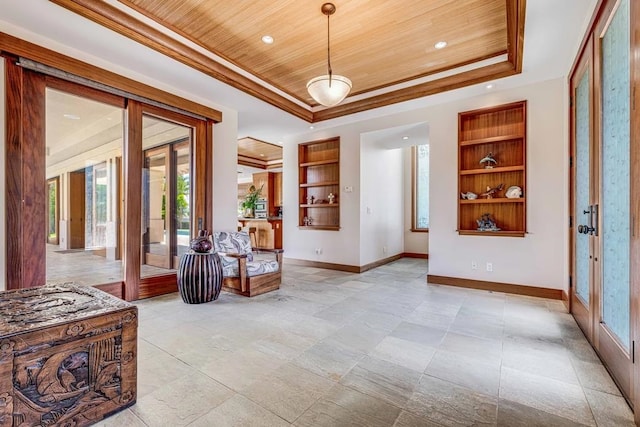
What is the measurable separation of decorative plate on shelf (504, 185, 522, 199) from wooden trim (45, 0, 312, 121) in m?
3.72

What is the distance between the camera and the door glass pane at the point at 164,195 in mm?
4164

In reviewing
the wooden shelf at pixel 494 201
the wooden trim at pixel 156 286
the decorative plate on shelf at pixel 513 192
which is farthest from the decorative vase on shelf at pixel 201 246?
the decorative plate on shelf at pixel 513 192

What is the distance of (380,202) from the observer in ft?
21.0

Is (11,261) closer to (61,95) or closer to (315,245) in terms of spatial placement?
(61,95)

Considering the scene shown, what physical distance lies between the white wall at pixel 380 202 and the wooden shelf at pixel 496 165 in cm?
176

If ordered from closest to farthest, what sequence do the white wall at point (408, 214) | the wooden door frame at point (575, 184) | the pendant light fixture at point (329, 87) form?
the wooden door frame at point (575, 184)
the pendant light fixture at point (329, 87)
the white wall at point (408, 214)

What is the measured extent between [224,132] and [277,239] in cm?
444

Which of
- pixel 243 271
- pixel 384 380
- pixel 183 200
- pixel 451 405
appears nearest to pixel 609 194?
pixel 451 405

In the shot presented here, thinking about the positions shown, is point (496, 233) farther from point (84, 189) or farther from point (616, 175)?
point (84, 189)

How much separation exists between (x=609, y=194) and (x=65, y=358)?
346 centimetres

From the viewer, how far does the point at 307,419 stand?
1.62 meters

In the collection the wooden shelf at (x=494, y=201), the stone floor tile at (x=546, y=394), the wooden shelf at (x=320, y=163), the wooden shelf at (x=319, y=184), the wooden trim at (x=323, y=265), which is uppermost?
the wooden shelf at (x=320, y=163)

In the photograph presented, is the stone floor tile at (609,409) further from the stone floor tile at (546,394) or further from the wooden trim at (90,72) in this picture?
the wooden trim at (90,72)

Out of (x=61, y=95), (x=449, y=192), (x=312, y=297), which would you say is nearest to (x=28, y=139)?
(x=61, y=95)
